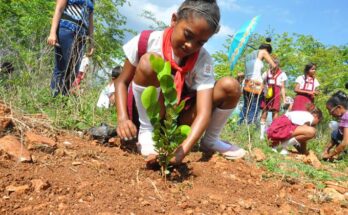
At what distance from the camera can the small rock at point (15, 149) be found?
1612 mm

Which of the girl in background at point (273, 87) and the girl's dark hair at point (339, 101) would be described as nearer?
the girl's dark hair at point (339, 101)

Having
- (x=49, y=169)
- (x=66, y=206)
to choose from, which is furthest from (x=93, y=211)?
(x=49, y=169)

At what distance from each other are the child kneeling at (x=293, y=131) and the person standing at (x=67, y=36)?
7.52ft

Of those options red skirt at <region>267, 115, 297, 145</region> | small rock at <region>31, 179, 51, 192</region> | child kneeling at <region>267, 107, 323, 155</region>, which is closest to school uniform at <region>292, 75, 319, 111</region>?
child kneeling at <region>267, 107, 323, 155</region>

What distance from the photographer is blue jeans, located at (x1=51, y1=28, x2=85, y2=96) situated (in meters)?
2.99

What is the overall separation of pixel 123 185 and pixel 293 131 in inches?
118

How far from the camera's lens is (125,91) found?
221cm

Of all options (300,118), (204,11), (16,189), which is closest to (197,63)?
(204,11)

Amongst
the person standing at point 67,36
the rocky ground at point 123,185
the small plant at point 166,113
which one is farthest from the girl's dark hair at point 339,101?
the small plant at point 166,113

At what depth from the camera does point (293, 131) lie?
411 centimetres

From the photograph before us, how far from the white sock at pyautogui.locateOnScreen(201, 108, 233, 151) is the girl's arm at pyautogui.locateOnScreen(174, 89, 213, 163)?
21cm

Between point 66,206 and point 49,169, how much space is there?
0.34 meters

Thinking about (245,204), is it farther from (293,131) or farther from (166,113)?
(293,131)

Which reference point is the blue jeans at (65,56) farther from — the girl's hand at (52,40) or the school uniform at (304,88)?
the school uniform at (304,88)
